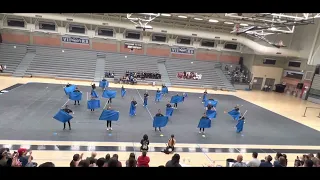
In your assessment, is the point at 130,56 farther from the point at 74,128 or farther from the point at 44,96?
the point at 74,128

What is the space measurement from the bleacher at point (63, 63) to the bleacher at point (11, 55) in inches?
61.3

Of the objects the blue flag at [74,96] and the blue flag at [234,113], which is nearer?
the blue flag at [234,113]

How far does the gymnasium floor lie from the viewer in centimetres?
880

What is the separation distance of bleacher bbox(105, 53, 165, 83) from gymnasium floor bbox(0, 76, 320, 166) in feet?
37.9

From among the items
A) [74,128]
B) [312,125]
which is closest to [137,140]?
[74,128]

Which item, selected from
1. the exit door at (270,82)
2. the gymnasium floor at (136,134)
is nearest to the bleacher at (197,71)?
the exit door at (270,82)

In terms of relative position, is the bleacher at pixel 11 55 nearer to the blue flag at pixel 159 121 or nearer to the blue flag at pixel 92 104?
the blue flag at pixel 92 104

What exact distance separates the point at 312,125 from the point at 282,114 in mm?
2633

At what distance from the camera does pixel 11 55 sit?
86.4 feet

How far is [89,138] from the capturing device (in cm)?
975

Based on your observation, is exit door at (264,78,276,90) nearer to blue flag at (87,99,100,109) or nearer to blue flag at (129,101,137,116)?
blue flag at (129,101,137,116)

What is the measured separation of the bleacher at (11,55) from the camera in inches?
976

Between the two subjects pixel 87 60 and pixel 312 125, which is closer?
pixel 312 125
